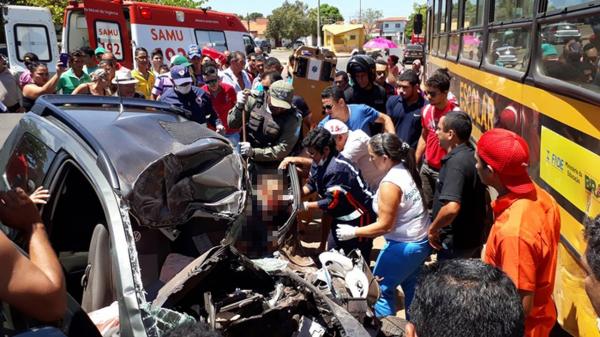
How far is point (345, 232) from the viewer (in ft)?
13.1

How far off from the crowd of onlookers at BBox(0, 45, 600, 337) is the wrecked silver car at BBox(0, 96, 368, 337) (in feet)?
1.22

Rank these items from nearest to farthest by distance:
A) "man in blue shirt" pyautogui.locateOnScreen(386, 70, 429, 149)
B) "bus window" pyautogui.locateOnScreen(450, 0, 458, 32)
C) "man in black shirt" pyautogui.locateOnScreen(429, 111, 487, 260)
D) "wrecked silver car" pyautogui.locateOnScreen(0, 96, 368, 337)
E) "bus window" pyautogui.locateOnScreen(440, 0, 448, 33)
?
1. "wrecked silver car" pyautogui.locateOnScreen(0, 96, 368, 337)
2. "man in black shirt" pyautogui.locateOnScreen(429, 111, 487, 260)
3. "man in blue shirt" pyautogui.locateOnScreen(386, 70, 429, 149)
4. "bus window" pyautogui.locateOnScreen(450, 0, 458, 32)
5. "bus window" pyautogui.locateOnScreen(440, 0, 448, 33)

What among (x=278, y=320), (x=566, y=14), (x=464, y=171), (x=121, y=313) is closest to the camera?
(x=121, y=313)

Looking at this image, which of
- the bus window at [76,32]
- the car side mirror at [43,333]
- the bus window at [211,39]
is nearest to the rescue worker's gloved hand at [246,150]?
the car side mirror at [43,333]

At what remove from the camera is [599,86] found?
270 cm

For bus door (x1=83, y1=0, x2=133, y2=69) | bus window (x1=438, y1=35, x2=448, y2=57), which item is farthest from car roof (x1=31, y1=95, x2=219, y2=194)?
bus door (x1=83, y1=0, x2=133, y2=69)

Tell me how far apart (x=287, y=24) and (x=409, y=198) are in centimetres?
7351

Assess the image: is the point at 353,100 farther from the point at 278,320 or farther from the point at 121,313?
the point at 121,313

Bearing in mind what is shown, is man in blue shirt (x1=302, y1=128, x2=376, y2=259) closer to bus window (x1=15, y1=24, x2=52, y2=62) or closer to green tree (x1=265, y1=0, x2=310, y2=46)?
bus window (x1=15, y1=24, x2=52, y2=62)

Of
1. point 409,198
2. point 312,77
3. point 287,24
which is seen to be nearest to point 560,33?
point 409,198

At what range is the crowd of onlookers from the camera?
1.69 metres

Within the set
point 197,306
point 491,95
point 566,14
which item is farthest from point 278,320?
point 491,95

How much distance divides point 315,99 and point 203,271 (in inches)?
210

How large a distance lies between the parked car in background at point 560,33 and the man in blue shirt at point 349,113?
2122mm
